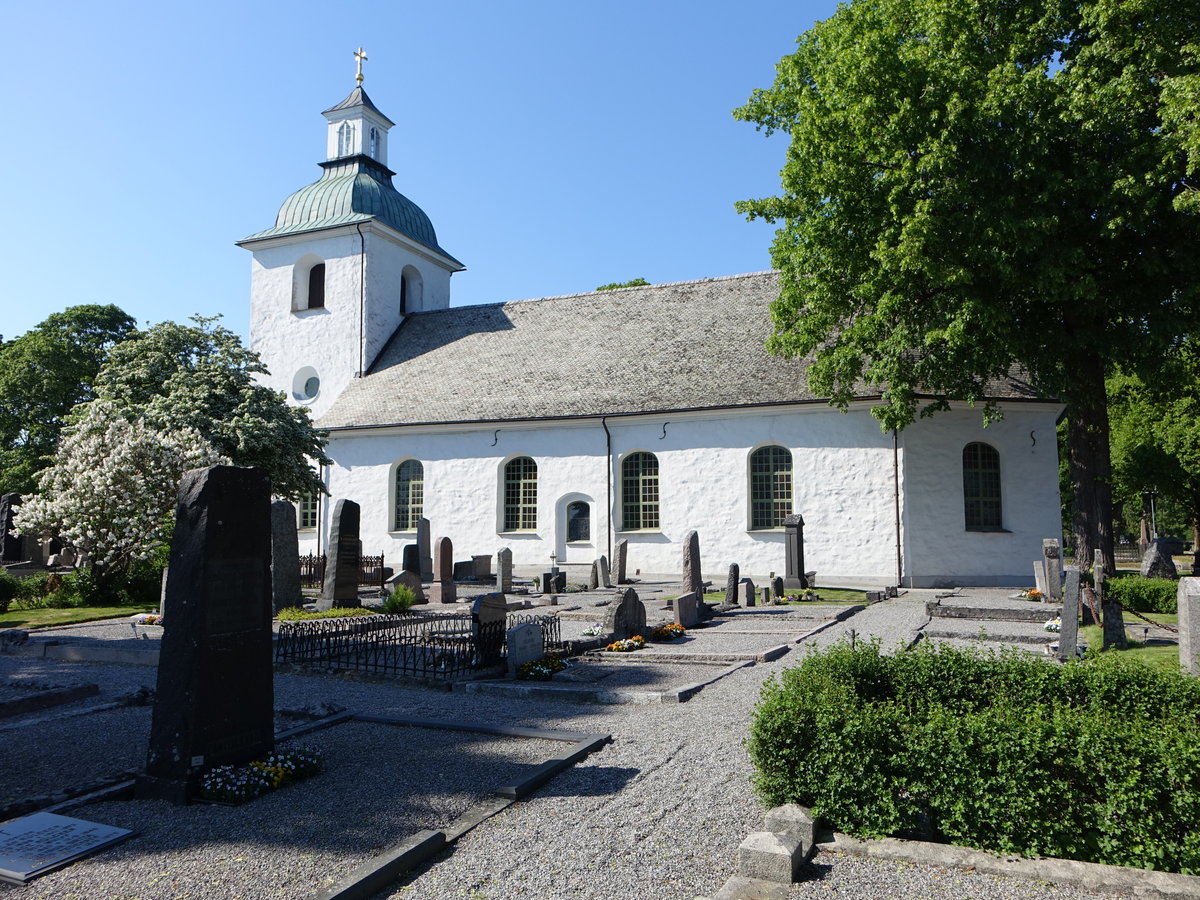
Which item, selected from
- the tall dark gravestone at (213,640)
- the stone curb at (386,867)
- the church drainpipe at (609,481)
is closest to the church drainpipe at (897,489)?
the church drainpipe at (609,481)

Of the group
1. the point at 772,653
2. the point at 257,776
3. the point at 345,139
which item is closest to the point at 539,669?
the point at 772,653

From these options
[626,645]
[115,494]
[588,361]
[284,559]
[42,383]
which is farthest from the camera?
[42,383]

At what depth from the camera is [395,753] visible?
276 inches

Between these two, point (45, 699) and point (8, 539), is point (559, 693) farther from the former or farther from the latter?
point (8, 539)

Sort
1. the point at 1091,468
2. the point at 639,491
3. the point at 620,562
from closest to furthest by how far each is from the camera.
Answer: the point at 1091,468, the point at 620,562, the point at 639,491

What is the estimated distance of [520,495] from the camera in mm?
27984

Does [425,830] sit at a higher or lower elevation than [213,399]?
lower

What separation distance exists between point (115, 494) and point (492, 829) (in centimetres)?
1722

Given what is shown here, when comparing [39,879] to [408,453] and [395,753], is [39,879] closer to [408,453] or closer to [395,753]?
[395,753]

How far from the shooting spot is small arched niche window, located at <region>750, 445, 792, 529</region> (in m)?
24.8

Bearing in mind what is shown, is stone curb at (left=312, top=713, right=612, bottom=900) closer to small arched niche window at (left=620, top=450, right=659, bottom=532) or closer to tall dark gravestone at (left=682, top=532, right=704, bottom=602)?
tall dark gravestone at (left=682, top=532, right=704, bottom=602)

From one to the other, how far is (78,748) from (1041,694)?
778cm

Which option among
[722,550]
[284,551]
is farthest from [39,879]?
[722,550]

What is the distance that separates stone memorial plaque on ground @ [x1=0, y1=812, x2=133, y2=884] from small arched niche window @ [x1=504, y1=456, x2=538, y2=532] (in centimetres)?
2229
